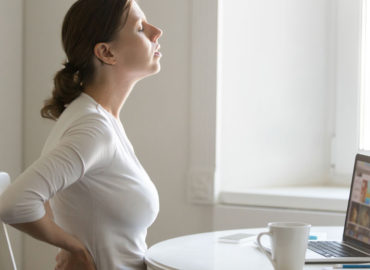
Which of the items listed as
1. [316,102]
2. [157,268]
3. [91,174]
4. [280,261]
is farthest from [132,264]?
[316,102]

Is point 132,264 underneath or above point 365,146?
underneath

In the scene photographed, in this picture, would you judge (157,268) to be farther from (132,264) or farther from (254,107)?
(254,107)

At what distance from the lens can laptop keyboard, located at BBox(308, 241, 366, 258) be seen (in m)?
1.35

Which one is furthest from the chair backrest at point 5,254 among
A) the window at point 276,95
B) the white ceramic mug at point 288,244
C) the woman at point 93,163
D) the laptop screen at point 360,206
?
the window at point 276,95

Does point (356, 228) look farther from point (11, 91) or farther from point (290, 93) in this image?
point (11, 91)

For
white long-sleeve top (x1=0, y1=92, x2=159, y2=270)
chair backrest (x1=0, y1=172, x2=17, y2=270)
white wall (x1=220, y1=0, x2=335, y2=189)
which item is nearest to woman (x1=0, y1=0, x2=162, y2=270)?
white long-sleeve top (x1=0, y1=92, x2=159, y2=270)

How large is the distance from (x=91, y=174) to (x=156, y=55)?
425 millimetres

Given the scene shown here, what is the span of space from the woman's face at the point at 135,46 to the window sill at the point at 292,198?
970mm

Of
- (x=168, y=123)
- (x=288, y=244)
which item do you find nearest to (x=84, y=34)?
(x=288, y=244)

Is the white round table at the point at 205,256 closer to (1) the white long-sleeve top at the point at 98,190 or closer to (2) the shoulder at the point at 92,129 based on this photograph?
(1) the white long-sleeve top at the point at 98,190

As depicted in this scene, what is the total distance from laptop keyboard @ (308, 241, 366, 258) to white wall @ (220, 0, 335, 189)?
104 centimetres

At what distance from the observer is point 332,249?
4.62 ft

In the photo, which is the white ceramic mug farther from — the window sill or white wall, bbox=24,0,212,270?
white wall, bbox=24,0,212,270

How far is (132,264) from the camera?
1.42 meters
